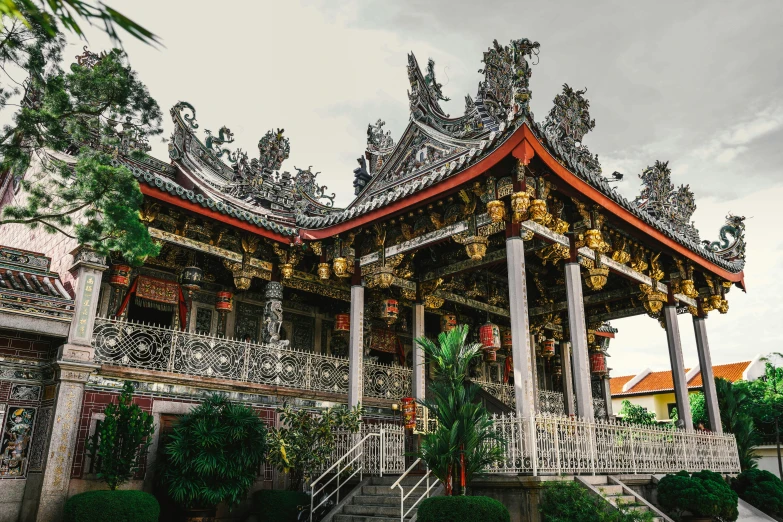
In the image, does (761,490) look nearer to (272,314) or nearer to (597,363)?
(597,363)

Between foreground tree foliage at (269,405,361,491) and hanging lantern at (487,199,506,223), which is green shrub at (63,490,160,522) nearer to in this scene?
foreground tree foliage at (269,405,361,491)

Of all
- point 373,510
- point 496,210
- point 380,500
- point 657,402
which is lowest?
point 373,510

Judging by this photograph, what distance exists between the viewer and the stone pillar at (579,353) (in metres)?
10.7

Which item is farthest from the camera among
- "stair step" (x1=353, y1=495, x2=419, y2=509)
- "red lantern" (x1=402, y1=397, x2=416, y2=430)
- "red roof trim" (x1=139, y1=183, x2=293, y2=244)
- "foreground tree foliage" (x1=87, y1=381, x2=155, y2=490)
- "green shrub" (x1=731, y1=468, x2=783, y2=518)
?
"green shrub" (x1=731, y1=468, x2=783, y2=518)

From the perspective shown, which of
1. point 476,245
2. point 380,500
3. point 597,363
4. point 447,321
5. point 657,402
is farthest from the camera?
point 657,402

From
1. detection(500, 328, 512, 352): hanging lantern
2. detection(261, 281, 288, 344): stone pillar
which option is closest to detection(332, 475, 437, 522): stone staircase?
detection(261, 281, 288, 344): stone pillar

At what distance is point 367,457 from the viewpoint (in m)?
11.7

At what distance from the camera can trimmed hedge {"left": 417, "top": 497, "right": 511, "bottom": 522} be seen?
25.1ft

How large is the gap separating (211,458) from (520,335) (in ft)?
17.6

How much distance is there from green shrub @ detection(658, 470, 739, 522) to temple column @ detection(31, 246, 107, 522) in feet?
31.8

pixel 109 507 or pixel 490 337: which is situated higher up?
pixel 490 337

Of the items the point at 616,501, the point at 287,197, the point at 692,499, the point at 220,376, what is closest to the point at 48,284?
the point at 220,376

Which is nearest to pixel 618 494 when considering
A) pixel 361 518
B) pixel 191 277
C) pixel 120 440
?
pixel 361 518

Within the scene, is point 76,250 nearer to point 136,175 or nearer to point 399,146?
point 136,175
